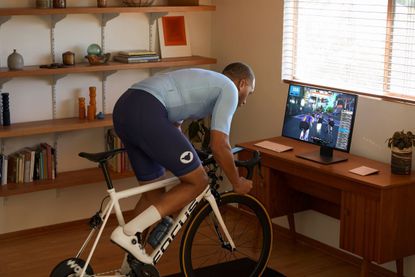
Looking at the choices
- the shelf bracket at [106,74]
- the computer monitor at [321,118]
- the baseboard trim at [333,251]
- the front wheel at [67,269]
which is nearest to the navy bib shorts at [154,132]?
the front wheel at [67,269]

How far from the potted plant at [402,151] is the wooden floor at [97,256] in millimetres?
814

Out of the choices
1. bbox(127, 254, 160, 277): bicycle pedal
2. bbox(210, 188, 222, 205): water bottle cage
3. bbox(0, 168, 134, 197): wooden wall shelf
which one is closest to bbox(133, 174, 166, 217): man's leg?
bbox(210, 188, 222, 205): water bottle cage

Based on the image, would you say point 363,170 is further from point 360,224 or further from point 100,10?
point 100,10

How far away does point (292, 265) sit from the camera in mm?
4609

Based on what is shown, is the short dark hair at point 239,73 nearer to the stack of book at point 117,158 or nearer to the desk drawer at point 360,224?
the desk drawer at point 360,224

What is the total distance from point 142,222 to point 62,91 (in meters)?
1.86

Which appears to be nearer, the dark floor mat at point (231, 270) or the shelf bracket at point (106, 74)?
the dark floor mat at point (231, 270)

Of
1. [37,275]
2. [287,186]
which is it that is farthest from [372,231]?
[37,275]

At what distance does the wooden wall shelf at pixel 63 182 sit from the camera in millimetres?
4801

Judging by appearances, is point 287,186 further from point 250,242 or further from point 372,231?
point 372,231

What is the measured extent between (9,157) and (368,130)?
2379 mm

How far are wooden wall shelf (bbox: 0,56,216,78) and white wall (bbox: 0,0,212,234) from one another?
19 centimetres

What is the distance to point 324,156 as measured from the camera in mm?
4402

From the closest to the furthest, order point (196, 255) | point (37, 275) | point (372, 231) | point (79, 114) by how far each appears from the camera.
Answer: point (372, 231) < point (37, 275) < point (196, 255) < point (79, 114)
